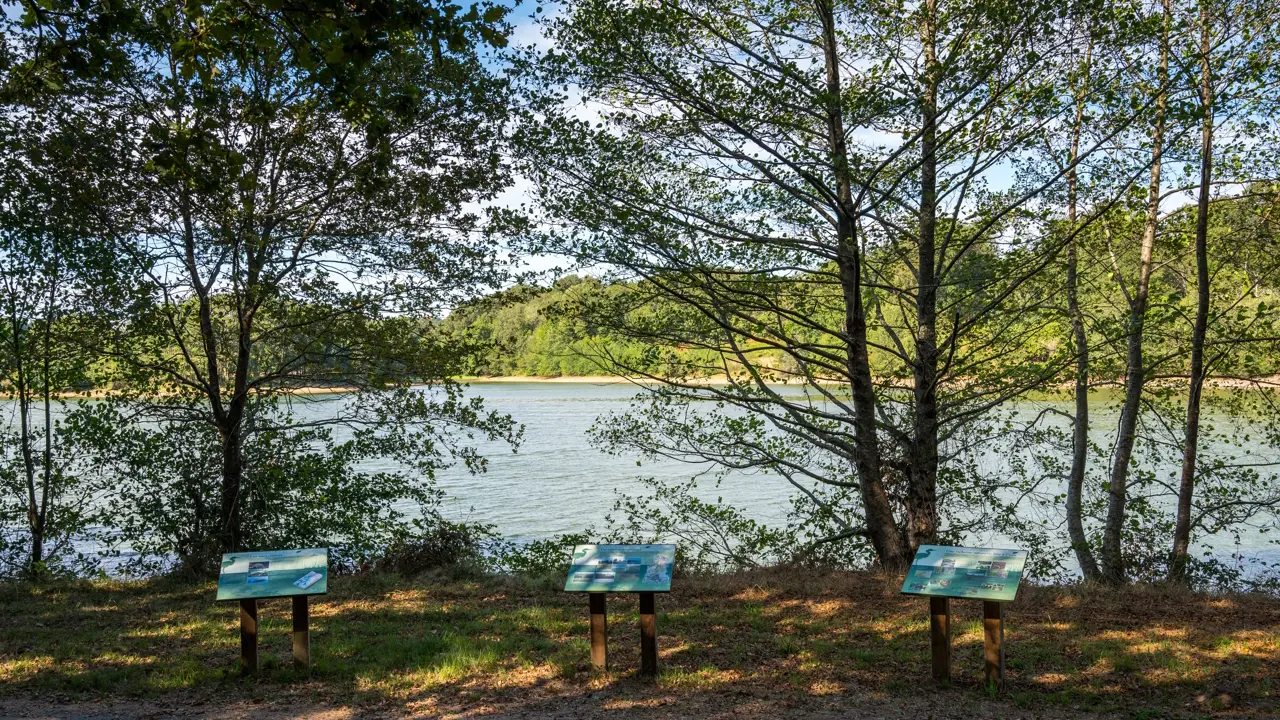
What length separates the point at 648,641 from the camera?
5.29 meters

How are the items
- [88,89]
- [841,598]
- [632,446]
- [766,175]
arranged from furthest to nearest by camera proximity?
1. [632,446]
2. [766,175]
3. [88,89]
4. [841,598]

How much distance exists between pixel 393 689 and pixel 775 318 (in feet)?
18.7

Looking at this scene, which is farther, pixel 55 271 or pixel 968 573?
pixel 55 271

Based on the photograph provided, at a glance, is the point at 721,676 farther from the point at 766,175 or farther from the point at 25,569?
the point at 25,569

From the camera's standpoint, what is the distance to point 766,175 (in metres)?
8.55

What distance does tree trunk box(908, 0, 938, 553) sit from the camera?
330 inches

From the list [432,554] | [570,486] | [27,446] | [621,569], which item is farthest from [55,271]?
[570,486]

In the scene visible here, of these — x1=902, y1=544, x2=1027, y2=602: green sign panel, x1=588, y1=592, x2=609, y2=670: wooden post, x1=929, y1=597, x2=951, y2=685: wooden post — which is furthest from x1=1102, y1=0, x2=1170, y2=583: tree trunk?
x1=588, y1=592, x2=609, y2=670: wooden post

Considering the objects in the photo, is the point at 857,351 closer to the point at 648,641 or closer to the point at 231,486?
the point at 648,641

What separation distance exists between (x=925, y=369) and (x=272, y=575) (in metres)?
5.94

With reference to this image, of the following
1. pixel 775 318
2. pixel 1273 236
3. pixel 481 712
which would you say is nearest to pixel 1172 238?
pixel 1273 236

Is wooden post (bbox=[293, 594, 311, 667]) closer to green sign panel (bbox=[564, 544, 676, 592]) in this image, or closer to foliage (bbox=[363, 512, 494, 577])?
green sign panel (bbox=[564, 544, 676, 592])

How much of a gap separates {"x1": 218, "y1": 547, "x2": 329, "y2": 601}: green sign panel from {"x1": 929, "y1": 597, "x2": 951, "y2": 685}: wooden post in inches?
137

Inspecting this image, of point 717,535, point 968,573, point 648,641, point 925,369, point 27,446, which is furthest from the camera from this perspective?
point 717,535
